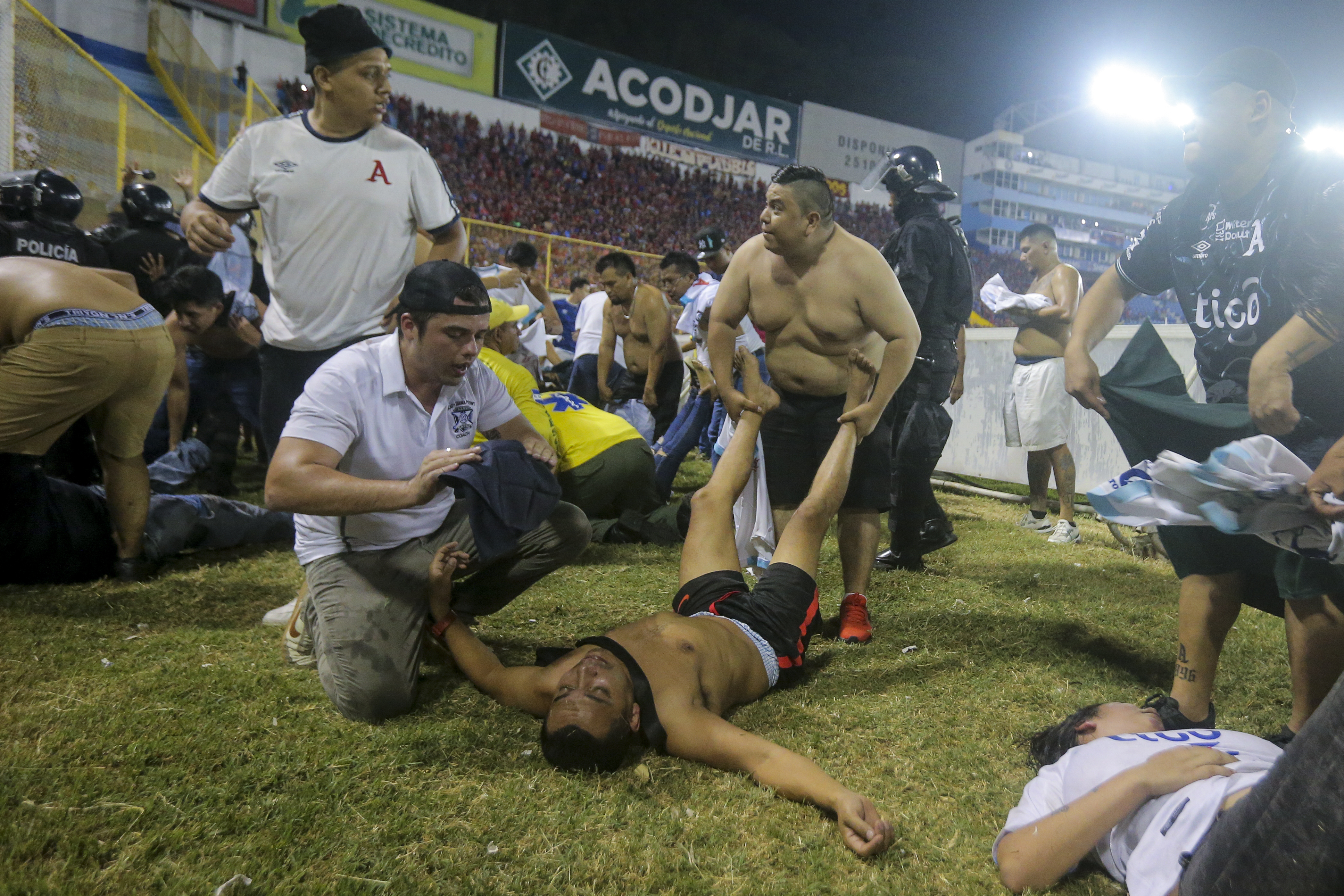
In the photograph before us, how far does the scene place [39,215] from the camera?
13.4 feet

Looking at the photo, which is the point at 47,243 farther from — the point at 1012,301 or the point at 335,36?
the point at 1012,301

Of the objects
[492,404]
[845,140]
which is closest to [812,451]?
[492,404]

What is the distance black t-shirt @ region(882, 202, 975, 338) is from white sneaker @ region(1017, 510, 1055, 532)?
1.92 metres

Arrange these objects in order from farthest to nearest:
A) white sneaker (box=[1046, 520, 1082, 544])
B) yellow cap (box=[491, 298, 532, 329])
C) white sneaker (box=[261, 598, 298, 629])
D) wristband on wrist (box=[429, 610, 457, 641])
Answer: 1. white sneaker (box=[1046, 520, 1082, 544])
2. yellow cap (box=[491, 298, 532, 329])
3. white sneaker (box=[261, 598, 298, 629])
4. wristband on wrist (box=[429, 610, 457, 641])

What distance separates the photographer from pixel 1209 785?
158 centimetres

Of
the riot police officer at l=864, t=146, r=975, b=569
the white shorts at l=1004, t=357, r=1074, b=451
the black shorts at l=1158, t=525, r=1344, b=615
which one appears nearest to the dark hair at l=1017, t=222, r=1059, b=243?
the white shorts at l=1004, t=357, r=1074, b=451

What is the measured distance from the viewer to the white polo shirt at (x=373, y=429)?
2371 mm

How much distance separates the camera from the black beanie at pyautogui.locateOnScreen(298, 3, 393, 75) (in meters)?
2.74

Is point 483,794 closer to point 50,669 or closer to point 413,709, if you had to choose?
point 413,709

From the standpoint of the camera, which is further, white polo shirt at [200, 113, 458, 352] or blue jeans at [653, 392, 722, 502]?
blue jeans at [653, 392, 722, 502]

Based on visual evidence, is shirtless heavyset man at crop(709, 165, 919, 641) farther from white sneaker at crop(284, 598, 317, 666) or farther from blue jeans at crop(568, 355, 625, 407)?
blue jeans at crop(568, 355, 625, 407)

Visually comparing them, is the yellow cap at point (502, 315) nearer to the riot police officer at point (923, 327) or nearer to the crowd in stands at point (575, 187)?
the riot police officer at point (923, 327)

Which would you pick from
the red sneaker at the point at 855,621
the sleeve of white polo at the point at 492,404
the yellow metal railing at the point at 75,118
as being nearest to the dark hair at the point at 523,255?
the yellow metal railing at the point at 75,118

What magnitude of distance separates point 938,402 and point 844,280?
5.23ft
